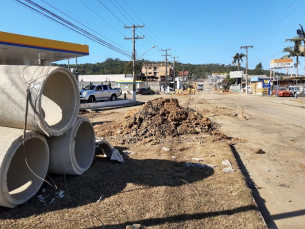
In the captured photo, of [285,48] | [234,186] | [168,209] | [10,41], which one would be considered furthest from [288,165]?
[285,48]

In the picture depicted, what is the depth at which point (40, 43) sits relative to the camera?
678 inches

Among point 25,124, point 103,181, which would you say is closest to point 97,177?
point 103,181

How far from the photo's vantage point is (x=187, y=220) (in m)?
4.08

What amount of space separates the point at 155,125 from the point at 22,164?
5.72m

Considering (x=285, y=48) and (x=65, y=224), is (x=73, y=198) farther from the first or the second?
(x=285, y=48)

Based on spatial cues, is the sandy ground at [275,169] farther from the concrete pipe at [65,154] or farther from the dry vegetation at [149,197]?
the concrete pipe at [65,154]

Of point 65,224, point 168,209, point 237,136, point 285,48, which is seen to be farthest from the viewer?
point 285,48

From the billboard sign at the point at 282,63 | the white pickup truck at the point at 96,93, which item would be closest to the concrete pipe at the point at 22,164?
the white pickup truck at the point at 96,93

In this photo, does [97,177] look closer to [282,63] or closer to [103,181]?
[103,181]

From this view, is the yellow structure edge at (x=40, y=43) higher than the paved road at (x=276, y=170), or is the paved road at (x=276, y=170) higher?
the yellow structure edge at (x=40, y=43)

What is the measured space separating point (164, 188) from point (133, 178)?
0.77m

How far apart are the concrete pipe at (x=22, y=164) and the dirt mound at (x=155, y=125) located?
13.8 ft

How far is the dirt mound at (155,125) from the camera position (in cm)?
972

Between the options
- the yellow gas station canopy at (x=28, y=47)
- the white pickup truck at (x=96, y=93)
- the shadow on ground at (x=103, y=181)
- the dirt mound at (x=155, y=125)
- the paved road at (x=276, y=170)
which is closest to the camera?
the shadow on ground at (x=103, y=181)
